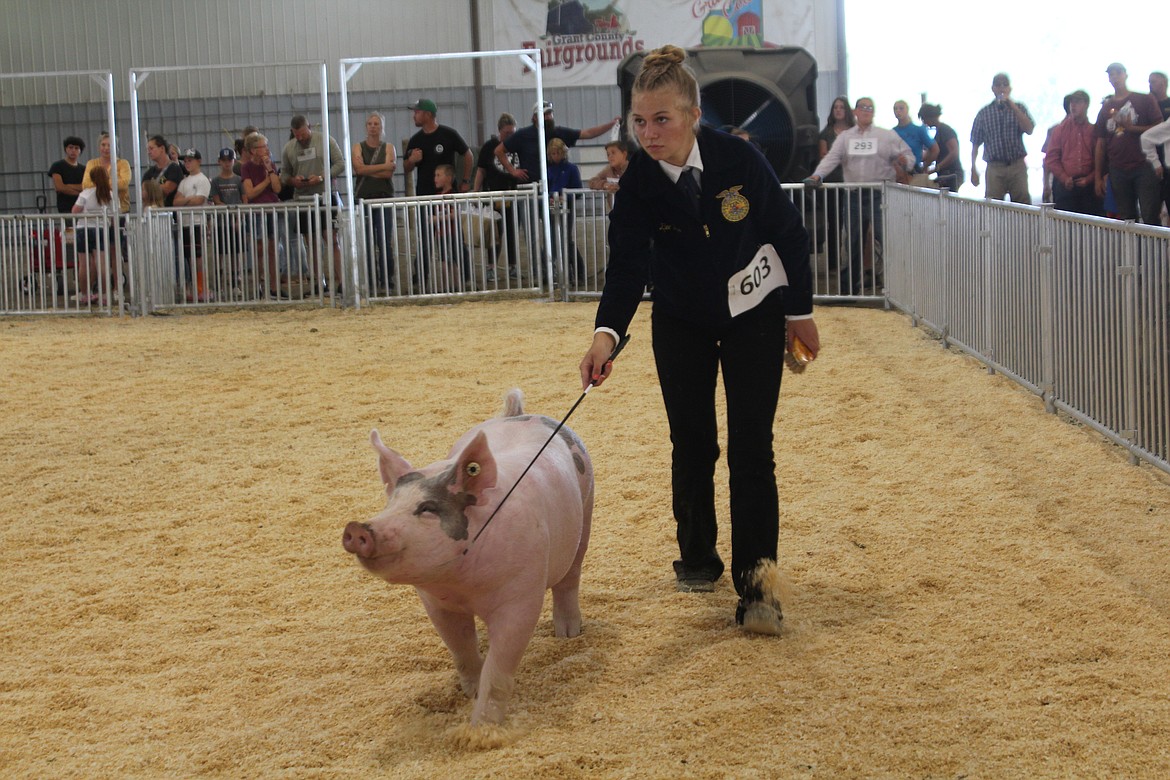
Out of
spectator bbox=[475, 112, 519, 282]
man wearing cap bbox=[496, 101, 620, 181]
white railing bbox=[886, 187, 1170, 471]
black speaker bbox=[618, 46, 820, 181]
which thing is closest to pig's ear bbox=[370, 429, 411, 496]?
white railing bbox=[886, 187, 1170, 471]

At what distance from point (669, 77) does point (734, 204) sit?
1.46ft

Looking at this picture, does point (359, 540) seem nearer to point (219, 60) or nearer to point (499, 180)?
point (499, 180)

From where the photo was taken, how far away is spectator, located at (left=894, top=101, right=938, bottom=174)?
14359mm

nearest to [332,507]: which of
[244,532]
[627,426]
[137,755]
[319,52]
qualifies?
[244,532]

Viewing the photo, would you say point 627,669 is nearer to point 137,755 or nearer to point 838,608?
point 838,608

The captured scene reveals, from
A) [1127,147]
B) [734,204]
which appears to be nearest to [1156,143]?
[1127,147]

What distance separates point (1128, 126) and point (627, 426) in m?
7.11

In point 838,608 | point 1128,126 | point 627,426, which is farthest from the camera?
point 1128,126

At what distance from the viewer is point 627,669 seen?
12.4 feet

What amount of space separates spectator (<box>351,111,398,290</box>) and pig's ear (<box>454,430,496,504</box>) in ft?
36.3

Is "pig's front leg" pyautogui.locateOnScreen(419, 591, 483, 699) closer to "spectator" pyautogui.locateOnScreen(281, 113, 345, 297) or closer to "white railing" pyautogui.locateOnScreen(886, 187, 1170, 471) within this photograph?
"white railing" pyautogui.locateOnScreen(886, 187, 1170, 471)

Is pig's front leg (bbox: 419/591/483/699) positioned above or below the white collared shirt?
below

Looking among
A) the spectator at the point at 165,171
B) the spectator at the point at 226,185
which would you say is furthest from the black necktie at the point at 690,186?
the spectator at the point at 165,171

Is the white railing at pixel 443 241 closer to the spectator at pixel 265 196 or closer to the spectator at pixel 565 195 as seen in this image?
the spectator at pixel 565 195
